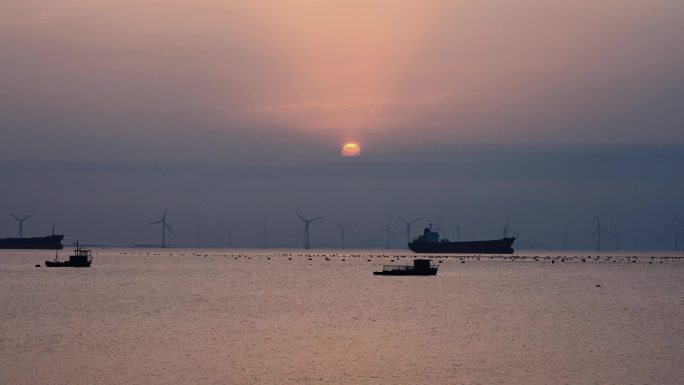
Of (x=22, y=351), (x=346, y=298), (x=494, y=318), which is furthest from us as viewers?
(x=346, y=298)

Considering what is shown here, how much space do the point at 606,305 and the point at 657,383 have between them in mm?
69156

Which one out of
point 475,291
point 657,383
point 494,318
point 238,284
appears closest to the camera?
point 657,383

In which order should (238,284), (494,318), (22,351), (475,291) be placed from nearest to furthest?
(22,351)
(494,318)
(475,291)
(238,284)

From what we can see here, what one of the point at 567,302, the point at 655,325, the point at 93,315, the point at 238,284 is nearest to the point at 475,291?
the point at 567,302

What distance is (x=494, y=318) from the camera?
345 ft

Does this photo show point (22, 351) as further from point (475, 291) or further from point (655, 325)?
point (475, 291)

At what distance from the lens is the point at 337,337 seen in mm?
82562

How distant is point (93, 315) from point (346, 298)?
41036 millimetres

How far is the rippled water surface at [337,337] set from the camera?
62375 mm

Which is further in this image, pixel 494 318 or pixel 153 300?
pixel 153 300

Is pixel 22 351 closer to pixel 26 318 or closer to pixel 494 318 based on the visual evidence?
pixel 26 318

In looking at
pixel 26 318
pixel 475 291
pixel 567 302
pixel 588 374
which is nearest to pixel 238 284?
pixel 475 291

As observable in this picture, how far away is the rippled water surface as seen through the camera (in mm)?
62375

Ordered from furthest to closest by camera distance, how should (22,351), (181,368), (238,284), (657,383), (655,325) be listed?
(238,284)
(655,325)
(22,351)
(181,368)
(657,383)
